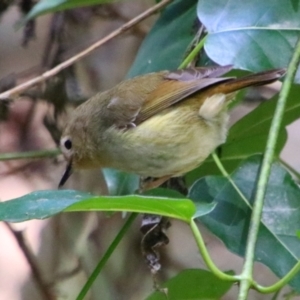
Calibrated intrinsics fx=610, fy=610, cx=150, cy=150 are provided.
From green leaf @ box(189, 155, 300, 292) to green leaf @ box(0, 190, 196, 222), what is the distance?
259 mm

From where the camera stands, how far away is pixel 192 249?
242 cm

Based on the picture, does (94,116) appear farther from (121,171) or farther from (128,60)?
(128,60)

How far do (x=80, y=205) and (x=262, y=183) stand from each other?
32 centimetres

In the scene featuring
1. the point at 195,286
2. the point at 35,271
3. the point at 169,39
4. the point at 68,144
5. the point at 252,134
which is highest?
the point at 169,39

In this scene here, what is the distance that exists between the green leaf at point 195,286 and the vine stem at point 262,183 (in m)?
0.35

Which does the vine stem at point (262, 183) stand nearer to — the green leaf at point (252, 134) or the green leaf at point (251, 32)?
the green leaf at point (251, 32)

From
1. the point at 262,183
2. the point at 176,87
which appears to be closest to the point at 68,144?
the point at 176,87

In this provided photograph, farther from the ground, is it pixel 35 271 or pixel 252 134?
pixel 252 134

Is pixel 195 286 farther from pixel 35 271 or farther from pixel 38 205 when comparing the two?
pixel 35 271

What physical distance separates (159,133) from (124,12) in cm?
122

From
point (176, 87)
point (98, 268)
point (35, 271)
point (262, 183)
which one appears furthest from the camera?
point (35, 271)

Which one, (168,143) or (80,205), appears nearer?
(80,205)

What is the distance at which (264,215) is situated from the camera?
3.74 feet

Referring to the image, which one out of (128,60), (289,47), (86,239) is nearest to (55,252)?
(86,239)
